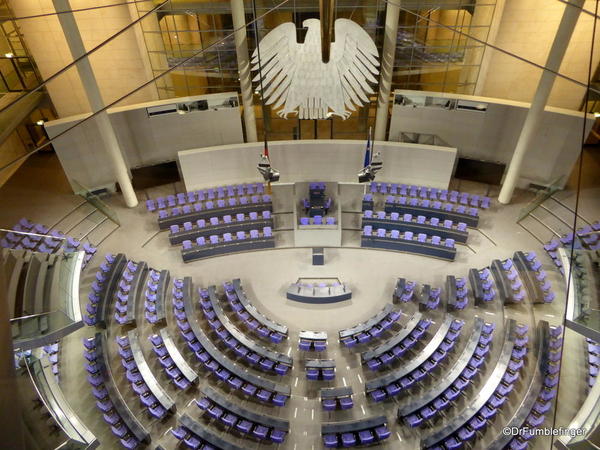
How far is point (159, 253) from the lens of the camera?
1559cm

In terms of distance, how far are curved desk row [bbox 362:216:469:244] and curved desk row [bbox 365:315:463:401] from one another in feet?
13.6

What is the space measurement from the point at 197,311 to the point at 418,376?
6910mm

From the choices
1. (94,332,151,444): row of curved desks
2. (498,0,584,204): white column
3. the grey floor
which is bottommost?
the grey floor

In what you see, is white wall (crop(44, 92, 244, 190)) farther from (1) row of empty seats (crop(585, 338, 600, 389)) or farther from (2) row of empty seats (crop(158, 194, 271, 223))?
(1) row of empty seats (crop(585, 338, 600, 389))

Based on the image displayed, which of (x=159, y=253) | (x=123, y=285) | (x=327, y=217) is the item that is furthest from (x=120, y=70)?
(x=327, y=217)

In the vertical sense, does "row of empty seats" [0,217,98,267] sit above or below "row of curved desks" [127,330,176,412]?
above

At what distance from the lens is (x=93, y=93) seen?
46.5 ft

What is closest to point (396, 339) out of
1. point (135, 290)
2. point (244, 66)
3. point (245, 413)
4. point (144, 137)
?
point (245, 413)

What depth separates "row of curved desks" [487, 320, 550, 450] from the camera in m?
9.57

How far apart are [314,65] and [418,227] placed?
26.0 feet

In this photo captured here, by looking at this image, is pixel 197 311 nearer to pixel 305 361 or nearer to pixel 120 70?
pixel 305 361

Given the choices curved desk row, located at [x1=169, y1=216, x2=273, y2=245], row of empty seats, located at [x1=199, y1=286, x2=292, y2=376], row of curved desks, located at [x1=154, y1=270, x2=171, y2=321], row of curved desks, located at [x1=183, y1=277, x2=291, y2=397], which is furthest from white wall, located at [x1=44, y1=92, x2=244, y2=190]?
row of empty seats, located at [x1=199, y1=286, x2=292, y2=376]

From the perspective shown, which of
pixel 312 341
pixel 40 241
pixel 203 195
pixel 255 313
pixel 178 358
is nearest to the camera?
pixel 178 358

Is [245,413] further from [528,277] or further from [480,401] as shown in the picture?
[528,277]
